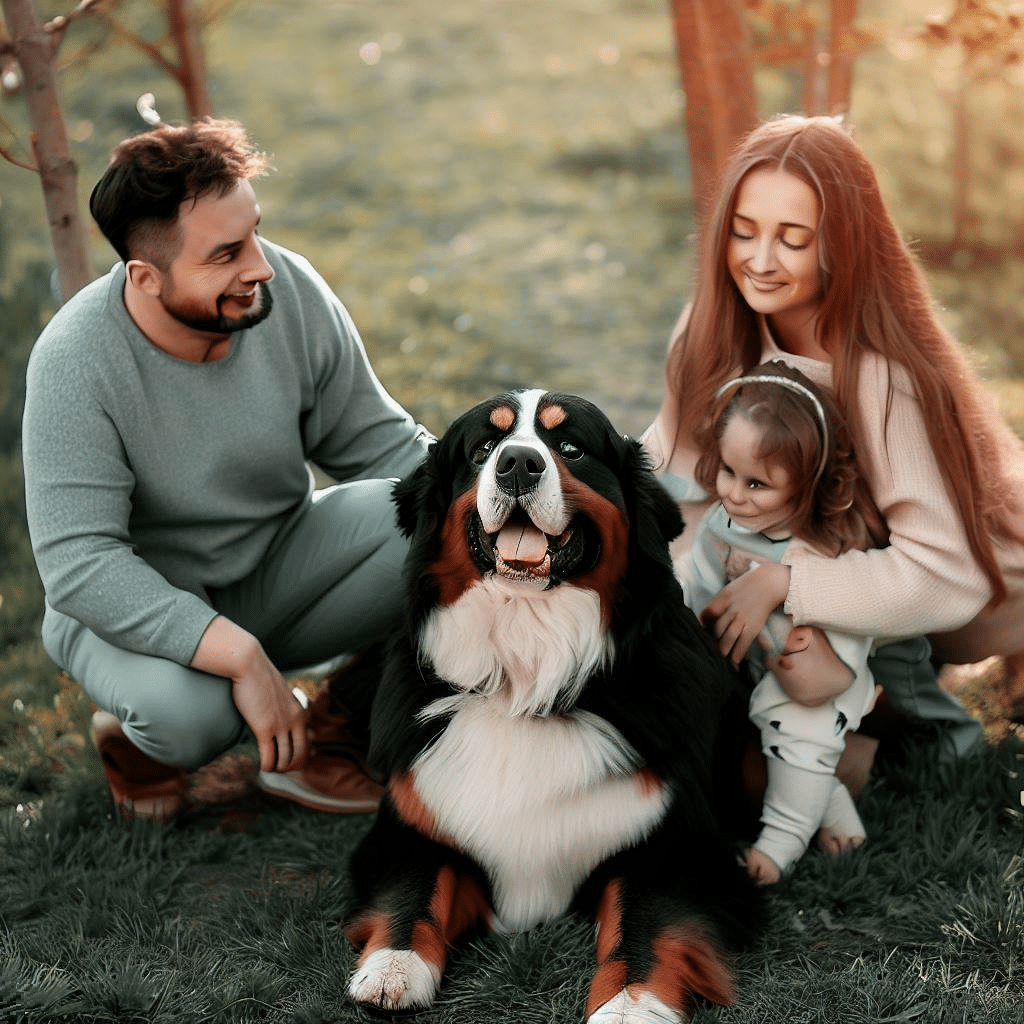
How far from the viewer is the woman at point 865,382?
9.65 ft

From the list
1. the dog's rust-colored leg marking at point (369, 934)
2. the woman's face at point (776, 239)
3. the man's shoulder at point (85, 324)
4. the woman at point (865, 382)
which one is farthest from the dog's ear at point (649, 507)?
the man's shoulder at point (85, 324)

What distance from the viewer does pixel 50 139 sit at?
143 inches

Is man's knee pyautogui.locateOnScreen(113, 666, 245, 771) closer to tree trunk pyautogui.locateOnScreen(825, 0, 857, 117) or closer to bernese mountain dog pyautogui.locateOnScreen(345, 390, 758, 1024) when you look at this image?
bernese mountain dog pyautogui.locateOnScreen(345, 390, 758, 1024)

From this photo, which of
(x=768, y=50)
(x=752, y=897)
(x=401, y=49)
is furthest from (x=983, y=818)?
(x=401, y=49)

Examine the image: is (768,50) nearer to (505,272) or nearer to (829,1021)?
(505,272)

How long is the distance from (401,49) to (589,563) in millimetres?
10112

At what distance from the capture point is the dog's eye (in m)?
2.63

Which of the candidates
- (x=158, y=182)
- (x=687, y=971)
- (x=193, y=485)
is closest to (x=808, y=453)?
(x=687, y=971)

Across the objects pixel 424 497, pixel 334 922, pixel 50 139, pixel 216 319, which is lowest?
pixel 334 922

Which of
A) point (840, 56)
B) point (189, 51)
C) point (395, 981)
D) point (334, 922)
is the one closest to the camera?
point (395, 981)

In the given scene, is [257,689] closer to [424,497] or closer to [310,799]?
[310,799]

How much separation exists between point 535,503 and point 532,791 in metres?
0.61

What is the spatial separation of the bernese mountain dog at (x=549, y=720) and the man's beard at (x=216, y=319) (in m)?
0.64

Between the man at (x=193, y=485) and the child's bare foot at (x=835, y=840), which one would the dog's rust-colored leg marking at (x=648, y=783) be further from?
the man at (x=193, y=485)
